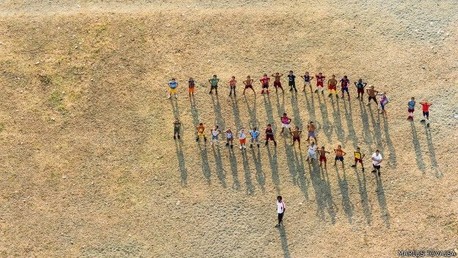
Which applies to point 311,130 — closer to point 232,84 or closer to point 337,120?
point 337,120

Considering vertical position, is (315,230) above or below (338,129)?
below

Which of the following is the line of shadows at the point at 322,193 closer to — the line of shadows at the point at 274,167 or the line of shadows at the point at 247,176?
the line of shadows at the point at 274,167

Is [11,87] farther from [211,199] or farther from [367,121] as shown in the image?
[367,121]

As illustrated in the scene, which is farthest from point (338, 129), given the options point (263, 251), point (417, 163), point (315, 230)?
point (263, 251)

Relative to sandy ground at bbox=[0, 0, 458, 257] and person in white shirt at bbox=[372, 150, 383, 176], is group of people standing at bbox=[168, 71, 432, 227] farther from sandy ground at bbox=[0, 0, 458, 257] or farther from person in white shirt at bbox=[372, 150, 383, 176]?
sandy ground at bbox=[0, 0, 458, 257]

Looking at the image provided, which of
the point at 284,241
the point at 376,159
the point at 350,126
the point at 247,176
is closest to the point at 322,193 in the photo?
the point at 376,159

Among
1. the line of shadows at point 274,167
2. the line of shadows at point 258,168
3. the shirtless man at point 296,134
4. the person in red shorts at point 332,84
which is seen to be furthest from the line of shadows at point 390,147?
the line of shadows at point 258,168

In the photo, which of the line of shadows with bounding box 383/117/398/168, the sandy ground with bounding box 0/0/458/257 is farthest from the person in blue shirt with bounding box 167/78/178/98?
the line of shadows with bounding box 383/117/398/168
